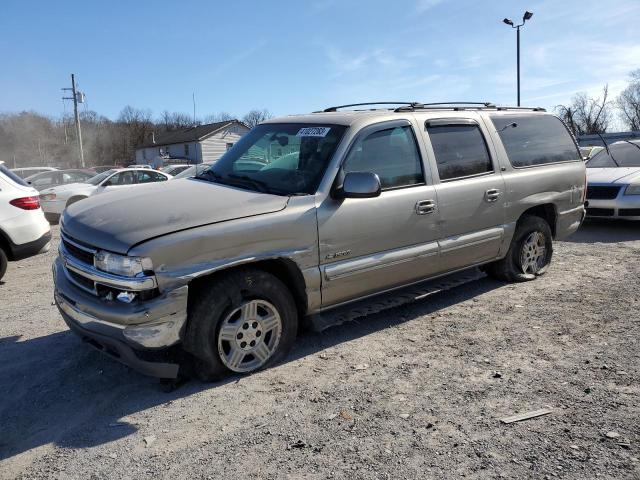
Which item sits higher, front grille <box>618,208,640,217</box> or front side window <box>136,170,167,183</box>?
front side window <box>136,170,167,183</box>

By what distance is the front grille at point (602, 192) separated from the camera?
9167 mm

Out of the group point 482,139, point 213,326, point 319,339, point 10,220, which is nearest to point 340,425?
point 213,326

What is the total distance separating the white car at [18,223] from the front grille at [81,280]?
10.8 ft

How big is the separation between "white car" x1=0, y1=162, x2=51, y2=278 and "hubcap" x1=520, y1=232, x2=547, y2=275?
6003 millimetres

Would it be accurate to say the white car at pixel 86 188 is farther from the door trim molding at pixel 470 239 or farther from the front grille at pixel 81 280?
the door trim molding at pixel 470 239

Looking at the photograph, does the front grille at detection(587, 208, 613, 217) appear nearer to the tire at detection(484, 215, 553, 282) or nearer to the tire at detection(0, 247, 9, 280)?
the tire at detection(484, 215, 553, 282)

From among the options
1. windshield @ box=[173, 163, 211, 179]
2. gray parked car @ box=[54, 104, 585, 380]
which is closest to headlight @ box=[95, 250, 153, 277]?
gray parked car @ box=[54, 104, 585, 380]

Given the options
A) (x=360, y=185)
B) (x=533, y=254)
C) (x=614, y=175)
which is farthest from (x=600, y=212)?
(x=360, y=185)

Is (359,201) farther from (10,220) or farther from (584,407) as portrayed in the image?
(10,220)

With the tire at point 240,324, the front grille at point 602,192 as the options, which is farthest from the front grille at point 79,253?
the front grille at point 602,192

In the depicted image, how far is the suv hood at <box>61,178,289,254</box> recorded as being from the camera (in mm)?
3307

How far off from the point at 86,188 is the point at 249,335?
1143cm

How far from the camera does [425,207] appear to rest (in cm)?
453

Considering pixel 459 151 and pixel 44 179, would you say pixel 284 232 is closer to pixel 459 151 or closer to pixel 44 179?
pixel 459 151
